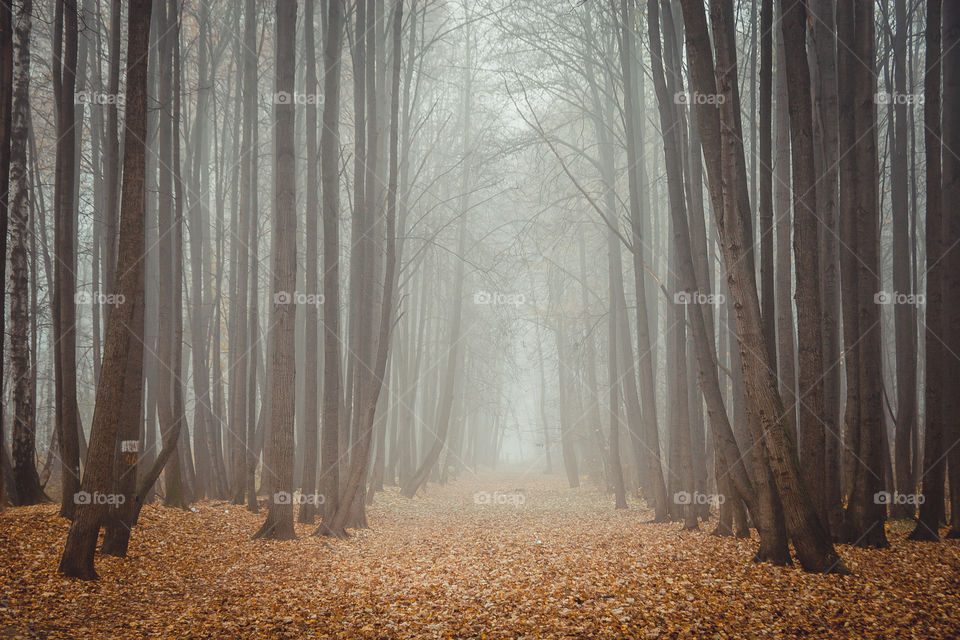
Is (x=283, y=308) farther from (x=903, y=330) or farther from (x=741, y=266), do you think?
(x=903, y=330)

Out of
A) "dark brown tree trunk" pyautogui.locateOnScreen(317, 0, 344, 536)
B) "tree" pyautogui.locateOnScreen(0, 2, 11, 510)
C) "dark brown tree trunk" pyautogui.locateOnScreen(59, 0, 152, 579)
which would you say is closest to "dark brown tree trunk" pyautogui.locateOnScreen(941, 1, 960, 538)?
"dark brown tree trunk" pyautogui.locateOnScreen(317, 0, 344, 536)

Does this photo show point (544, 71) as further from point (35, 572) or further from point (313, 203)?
point (35, 572)

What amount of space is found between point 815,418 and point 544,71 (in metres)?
10.5

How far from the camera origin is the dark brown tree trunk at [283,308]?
27.8 feet

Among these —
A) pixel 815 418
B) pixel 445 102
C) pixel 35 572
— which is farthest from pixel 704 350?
pixel 445 102

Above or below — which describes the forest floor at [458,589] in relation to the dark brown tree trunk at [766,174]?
below

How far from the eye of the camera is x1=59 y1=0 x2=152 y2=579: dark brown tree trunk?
5684 millimetres

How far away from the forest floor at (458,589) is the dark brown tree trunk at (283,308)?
58 centimetres

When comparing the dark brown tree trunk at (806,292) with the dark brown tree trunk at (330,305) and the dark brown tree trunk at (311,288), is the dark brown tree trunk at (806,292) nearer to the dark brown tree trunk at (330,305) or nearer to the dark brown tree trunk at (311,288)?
the dark brown tree trunk at (330,305)

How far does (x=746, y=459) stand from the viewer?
311 inches

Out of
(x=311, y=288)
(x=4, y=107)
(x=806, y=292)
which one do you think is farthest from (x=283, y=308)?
(x=806, y=292)

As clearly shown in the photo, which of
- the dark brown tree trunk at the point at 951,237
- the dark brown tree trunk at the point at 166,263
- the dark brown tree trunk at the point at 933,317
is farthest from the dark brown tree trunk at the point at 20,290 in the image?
the dark brown tree trunk at the point at 951,237

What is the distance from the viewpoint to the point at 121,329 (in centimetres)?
602

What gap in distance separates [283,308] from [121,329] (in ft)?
8.83
